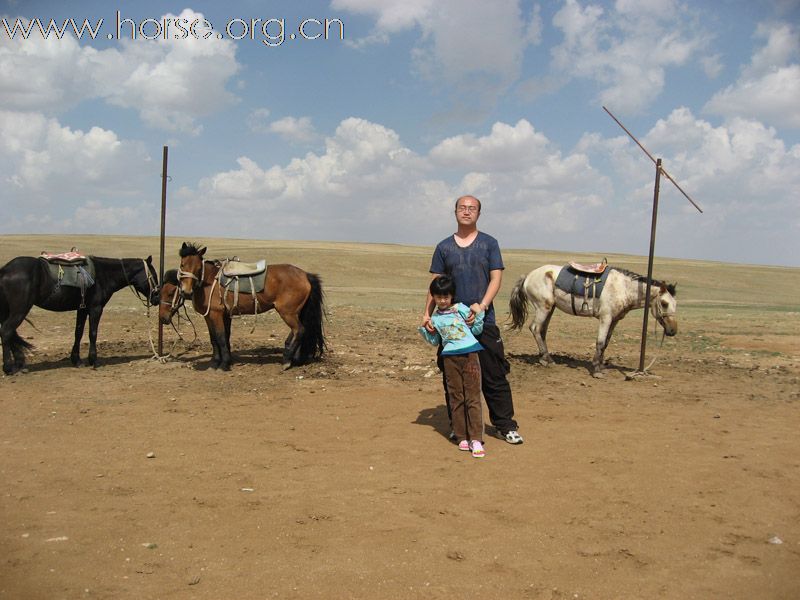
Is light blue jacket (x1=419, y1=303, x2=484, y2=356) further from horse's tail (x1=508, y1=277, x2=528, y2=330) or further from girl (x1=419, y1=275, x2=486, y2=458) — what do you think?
horse's tail (x1=508, y1=277, x2=528, y2=330)

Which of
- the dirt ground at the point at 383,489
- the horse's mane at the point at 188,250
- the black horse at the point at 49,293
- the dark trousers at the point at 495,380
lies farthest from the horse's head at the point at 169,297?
the dark trousers at the point at 495,380

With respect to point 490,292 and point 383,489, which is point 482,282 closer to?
point 490,292

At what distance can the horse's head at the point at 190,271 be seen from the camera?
396 inches

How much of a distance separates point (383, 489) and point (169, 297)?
6510mm

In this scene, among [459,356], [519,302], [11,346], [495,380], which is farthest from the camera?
[519,302]

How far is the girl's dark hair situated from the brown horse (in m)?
4.56

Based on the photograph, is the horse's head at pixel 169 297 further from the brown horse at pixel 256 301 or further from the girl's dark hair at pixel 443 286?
the girl's dark hair at pixel 443 286

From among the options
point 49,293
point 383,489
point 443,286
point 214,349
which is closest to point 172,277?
point 214,349

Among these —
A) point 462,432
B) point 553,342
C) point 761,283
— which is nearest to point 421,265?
point 761,283

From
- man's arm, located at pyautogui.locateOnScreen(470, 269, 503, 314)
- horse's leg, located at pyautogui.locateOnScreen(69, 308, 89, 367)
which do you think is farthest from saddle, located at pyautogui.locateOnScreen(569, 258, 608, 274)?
horse's leg, located at pyautogui.locateOnScreen(69, 308, 89, 367)

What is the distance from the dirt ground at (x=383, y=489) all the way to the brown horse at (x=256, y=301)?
730mm

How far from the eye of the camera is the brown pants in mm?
6389

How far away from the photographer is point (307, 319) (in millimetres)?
10695

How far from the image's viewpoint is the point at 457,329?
636cm
